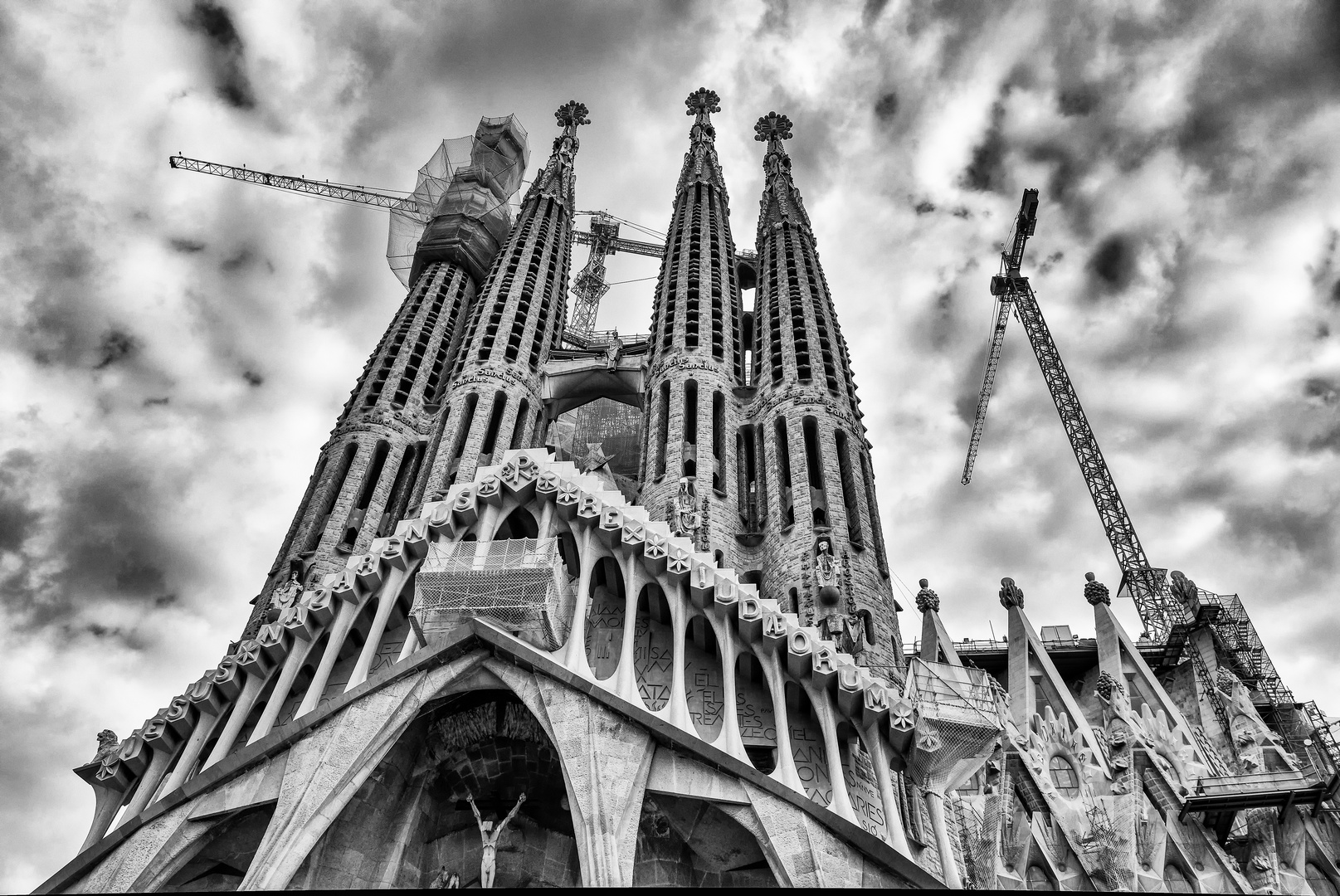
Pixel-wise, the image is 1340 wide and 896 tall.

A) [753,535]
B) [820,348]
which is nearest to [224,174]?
[820,348]

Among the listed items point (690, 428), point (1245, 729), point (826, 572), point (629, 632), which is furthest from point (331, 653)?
point (1245, 729)

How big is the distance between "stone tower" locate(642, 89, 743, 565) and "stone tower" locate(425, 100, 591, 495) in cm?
436

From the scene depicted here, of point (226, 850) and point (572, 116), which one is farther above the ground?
point (572, 116)

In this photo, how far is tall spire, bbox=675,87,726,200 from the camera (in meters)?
47.9

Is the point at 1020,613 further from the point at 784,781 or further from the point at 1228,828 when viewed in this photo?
the point at 784,781

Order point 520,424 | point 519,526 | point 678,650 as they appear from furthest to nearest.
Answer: point 520,424
point 519,526
point 678,650

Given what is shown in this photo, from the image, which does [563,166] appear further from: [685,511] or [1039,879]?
[1039,879]

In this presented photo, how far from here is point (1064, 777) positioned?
1072 inches

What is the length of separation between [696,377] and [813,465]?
565cm

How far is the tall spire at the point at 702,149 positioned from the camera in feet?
157

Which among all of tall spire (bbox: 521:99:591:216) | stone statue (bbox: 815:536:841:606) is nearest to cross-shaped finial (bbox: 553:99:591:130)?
tall spire (bbox: 521:99:591:216)

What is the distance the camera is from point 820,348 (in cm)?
Result: 3403

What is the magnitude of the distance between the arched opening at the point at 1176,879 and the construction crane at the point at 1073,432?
19.8 metres

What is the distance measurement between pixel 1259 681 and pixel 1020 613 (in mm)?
11909
